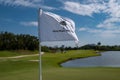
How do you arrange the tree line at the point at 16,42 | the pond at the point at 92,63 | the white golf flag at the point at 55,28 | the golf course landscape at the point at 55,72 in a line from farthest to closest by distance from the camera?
the tree line at the point at 16,42
the pond at the point at 92,63
the golf course landscape at the point at 55,72
the white golf flag at the point at 55,28

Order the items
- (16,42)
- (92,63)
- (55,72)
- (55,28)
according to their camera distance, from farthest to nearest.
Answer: (16,42), (92,63), (55,72), (55,28)

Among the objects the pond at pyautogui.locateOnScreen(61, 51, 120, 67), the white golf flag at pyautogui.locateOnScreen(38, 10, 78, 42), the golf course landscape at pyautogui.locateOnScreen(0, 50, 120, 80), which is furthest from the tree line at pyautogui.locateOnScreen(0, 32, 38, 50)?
the white golf flag at pyautogui.locateOnScreen(38, 10, 78, 42)

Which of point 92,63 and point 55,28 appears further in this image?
point 92,63

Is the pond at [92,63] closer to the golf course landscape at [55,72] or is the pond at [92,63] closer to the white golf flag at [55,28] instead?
the golf course landscape at [55,72]

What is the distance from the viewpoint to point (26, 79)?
17344 millimetres

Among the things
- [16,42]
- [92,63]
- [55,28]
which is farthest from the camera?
[16,42]

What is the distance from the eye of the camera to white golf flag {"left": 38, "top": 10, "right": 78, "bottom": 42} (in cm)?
980

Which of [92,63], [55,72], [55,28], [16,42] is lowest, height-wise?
[92,63]

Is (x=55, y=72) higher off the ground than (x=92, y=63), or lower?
higher

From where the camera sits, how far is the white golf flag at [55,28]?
9797 mm

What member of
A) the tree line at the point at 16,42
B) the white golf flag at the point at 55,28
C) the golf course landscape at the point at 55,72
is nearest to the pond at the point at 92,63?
the golf course landscape at the point at 55,72

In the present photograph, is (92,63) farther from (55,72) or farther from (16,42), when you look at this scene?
(16,42)

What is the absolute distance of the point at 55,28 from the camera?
32.5 ft

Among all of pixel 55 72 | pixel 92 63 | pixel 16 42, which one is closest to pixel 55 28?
pixel 55 72
